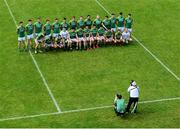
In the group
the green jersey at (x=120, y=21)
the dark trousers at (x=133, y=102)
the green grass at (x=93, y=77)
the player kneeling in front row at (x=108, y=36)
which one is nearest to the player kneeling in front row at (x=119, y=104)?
the green grass at (x=93, y=77)

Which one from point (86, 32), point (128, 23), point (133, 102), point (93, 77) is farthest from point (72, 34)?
point (133, 102)

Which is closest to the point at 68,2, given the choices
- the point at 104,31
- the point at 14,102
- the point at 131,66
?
the point at 104,31

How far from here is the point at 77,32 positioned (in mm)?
32625

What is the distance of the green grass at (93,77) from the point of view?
24.7 metres

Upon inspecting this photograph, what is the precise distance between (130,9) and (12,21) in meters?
9.26

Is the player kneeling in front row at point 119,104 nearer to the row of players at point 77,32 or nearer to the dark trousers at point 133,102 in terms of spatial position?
the dark trousers at point 133,102

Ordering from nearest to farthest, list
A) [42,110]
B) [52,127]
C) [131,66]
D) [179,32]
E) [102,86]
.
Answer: [52,127], [42,110], [102,86], [131,66], [179,32]

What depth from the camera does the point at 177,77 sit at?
29.0 metres

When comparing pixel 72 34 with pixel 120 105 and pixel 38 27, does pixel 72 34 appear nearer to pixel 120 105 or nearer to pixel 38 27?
pixel 38 27

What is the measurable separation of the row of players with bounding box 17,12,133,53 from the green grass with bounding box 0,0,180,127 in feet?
2.49

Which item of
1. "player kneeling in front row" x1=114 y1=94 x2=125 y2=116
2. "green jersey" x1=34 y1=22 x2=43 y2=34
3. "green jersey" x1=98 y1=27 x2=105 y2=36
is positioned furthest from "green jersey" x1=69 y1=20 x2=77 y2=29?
"player kneeling in front row" x1=114 y1=94 x2=125 y2=116

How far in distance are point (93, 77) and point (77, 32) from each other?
185 inches

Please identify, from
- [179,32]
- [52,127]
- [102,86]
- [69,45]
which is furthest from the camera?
[179,32]

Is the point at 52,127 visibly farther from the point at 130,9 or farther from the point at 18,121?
the point at 130,9
